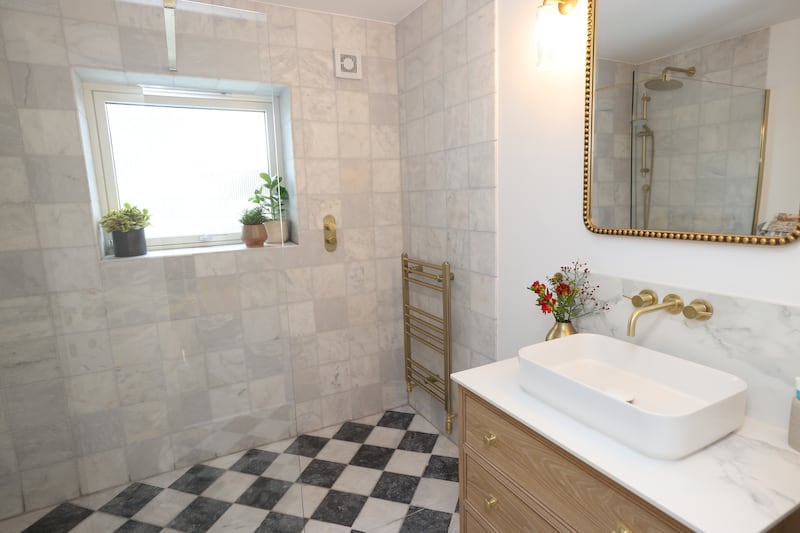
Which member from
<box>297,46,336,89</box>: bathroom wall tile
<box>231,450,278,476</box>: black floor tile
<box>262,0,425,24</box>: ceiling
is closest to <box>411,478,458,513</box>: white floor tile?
<box>231,450,278,476</box>: black floor tile

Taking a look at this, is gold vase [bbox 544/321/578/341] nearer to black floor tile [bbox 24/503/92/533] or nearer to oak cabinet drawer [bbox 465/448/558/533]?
oak cabinet drawer [bbox 465/448/558/533]

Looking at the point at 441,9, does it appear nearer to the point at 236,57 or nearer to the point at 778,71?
the point at 236,57

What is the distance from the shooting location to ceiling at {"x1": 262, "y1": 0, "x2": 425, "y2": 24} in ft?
6.98

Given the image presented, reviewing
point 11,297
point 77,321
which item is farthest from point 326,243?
point 11,297

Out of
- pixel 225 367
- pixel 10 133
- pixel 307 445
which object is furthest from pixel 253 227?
pixel 307 445

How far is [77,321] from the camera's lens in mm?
1718

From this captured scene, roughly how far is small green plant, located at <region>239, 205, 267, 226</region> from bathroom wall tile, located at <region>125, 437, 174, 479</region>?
1040 millimetres

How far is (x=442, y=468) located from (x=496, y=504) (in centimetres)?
93

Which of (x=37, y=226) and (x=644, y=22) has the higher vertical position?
(x=644, y=22)

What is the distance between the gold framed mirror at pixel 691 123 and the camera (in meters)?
0.93

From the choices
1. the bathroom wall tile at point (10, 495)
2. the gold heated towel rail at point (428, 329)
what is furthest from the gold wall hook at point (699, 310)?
the bathroom wall tile at point (10, 495)

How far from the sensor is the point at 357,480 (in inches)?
80.7

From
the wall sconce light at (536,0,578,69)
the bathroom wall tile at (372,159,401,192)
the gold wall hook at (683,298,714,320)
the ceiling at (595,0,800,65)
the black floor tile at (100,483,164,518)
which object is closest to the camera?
the ceiling at (595,0,800,65)

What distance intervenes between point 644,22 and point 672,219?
56 centimetres
